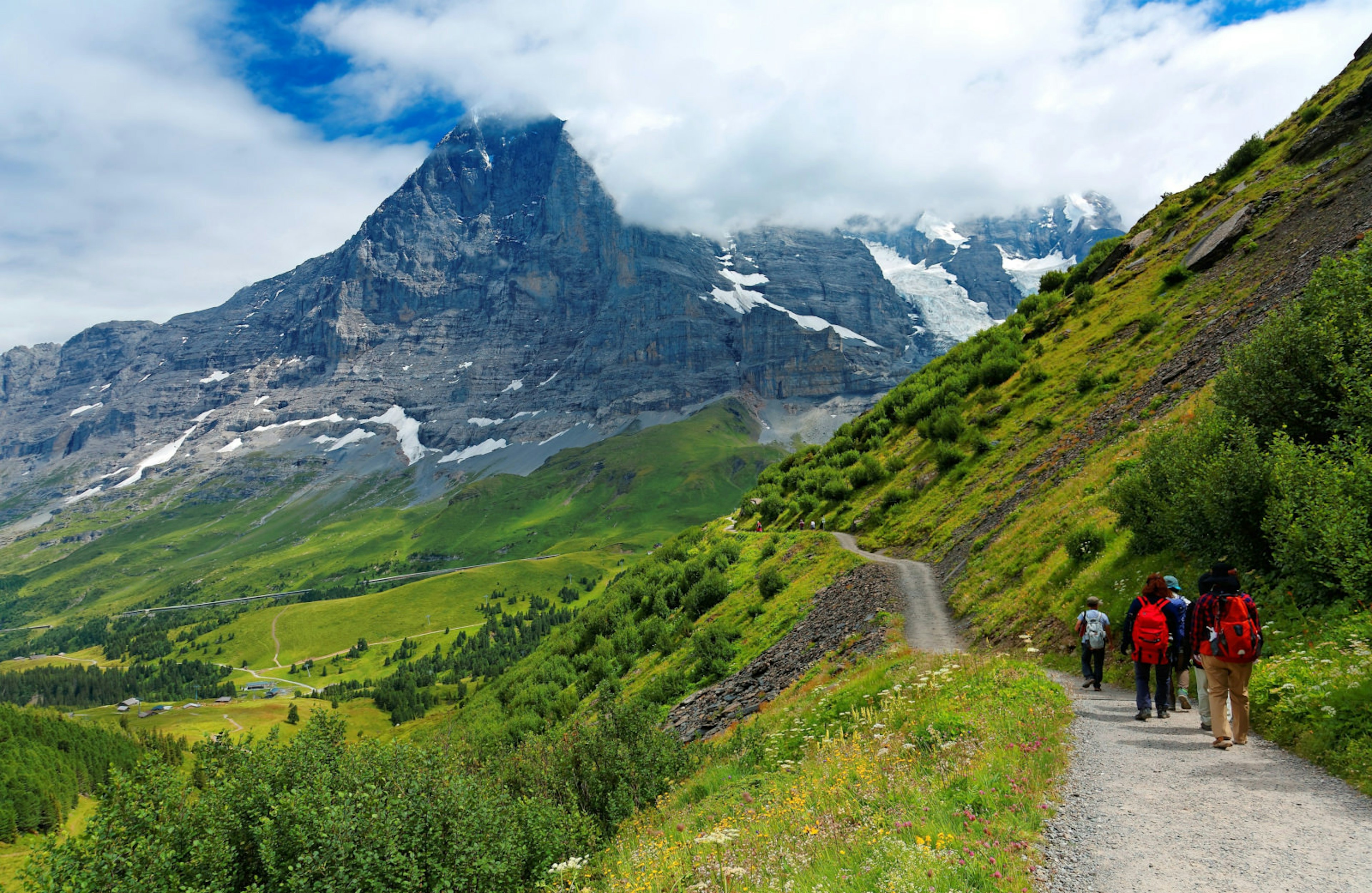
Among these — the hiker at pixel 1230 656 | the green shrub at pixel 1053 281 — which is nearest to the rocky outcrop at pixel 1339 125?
the green shrub at pixel 1053 281

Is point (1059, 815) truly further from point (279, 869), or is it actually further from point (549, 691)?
point (549, 691)

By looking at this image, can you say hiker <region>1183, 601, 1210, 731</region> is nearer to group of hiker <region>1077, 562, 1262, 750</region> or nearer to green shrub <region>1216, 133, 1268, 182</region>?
group of hiker <region>1077, 562, 1262, 750</region>

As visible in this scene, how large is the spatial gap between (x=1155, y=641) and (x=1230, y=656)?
2.36m

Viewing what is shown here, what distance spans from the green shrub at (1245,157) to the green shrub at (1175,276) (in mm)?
17631

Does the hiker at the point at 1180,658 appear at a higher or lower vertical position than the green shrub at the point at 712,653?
higher

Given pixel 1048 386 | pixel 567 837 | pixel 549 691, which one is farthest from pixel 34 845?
pixel 1048 386

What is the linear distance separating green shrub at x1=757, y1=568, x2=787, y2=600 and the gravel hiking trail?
25.8 meters

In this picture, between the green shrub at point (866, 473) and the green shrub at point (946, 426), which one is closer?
the green shrub at point (946, 426)

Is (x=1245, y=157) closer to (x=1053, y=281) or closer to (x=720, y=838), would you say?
(x=1053, y=281)

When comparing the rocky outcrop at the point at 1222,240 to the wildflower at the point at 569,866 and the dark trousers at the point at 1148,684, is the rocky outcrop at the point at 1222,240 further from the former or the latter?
the wildflower at the point at 569,866

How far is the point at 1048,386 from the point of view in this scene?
42.2 metres

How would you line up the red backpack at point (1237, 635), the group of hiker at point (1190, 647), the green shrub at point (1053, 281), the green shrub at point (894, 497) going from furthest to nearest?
the green shrub at point (1053, 281)
the green shrub at point (894, 497)
the group of hiker at point (1190, 647)
the red backpack at point (1237, 635)

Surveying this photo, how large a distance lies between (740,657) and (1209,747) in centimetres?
2175

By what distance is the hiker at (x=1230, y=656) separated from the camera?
11398 mm
